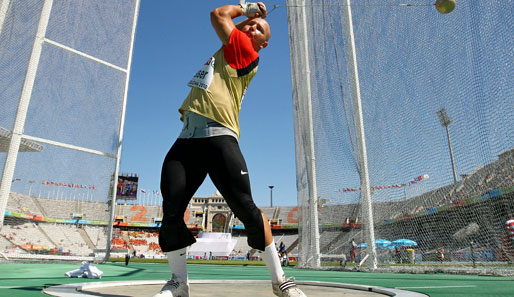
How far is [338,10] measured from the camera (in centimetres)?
731

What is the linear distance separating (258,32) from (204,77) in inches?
18.1

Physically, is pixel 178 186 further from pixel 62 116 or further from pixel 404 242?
pixel 404 242

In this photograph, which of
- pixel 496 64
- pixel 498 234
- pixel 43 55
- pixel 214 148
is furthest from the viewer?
pixel 43 55

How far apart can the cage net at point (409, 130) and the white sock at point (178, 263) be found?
A: 3799 mm

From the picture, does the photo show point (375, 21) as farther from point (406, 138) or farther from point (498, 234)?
point (498, 234)

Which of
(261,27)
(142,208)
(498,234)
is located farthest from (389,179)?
(142,208)

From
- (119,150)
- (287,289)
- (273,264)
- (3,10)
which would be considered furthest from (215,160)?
(119,150)

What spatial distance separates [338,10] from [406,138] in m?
3.15

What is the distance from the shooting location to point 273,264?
70.4 inches

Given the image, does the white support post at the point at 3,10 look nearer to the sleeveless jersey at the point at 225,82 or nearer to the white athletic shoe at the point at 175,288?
the sleeveless jersey at the point at 225,82

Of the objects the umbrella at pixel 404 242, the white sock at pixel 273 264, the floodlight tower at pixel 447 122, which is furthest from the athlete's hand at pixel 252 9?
the umbrella at pixel 404 242

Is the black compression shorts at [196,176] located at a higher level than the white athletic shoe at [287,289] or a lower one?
higher

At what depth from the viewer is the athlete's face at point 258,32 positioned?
2141 mm

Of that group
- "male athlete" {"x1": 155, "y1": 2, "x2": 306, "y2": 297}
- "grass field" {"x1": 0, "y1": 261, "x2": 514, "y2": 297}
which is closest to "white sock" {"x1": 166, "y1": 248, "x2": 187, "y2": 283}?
"male athlete" {"x1": 155, "y1": 2, "x2": 306, "y2": 297}
